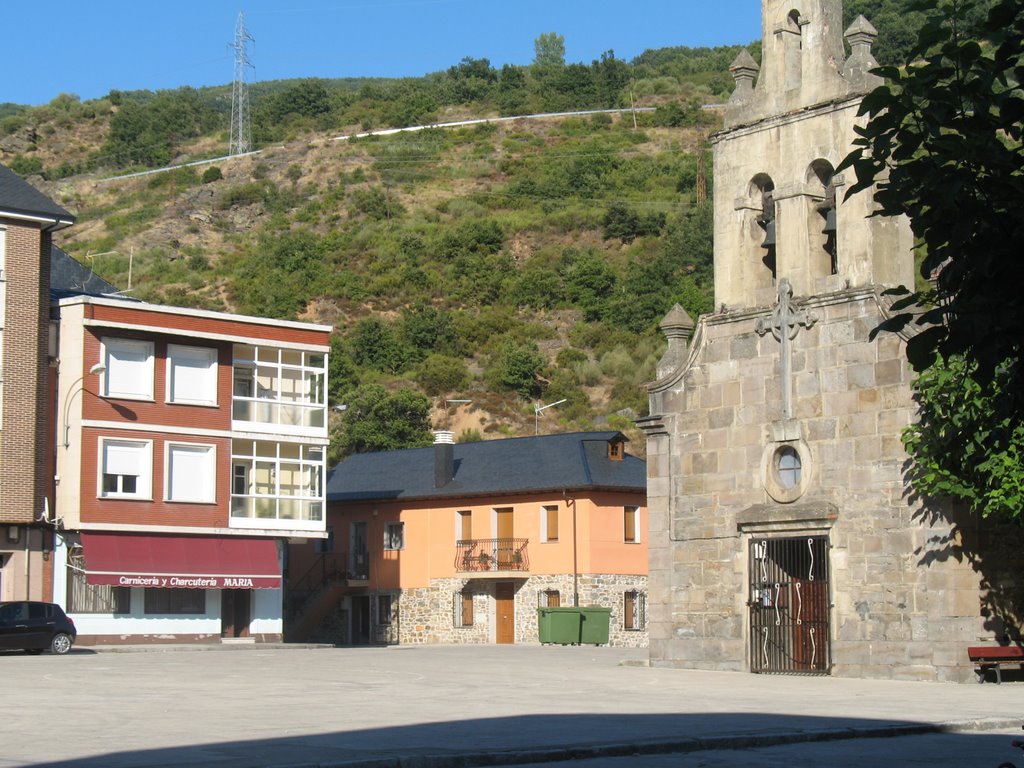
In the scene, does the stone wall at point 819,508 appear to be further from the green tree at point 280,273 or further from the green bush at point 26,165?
the green bush at point 26,165

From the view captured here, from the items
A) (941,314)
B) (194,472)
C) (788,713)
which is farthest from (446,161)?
(941,314)

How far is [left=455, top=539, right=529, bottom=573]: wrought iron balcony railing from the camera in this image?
2080 inches

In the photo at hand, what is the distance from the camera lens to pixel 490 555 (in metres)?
53.5

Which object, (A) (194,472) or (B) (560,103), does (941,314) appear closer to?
(A) (194,472)

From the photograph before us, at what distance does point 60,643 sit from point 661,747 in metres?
26.5

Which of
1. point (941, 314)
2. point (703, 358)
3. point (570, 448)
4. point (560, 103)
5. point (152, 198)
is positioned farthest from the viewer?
point (560, 103)

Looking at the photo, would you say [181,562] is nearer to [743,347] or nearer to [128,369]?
[128,369]

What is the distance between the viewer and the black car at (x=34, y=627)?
3581cm

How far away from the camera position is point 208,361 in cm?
4509

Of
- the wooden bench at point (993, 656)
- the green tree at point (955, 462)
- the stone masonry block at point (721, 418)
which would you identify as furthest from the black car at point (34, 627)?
the wooden bench at point (993, 656)

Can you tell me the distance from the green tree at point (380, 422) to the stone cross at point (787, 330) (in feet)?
166

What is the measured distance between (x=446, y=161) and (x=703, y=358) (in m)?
102

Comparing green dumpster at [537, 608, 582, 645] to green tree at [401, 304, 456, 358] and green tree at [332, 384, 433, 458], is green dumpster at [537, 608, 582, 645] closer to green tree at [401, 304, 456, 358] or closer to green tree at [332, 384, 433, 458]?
green tree at [332, 384, 433, 458]

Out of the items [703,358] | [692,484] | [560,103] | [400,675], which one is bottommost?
[400,675]
